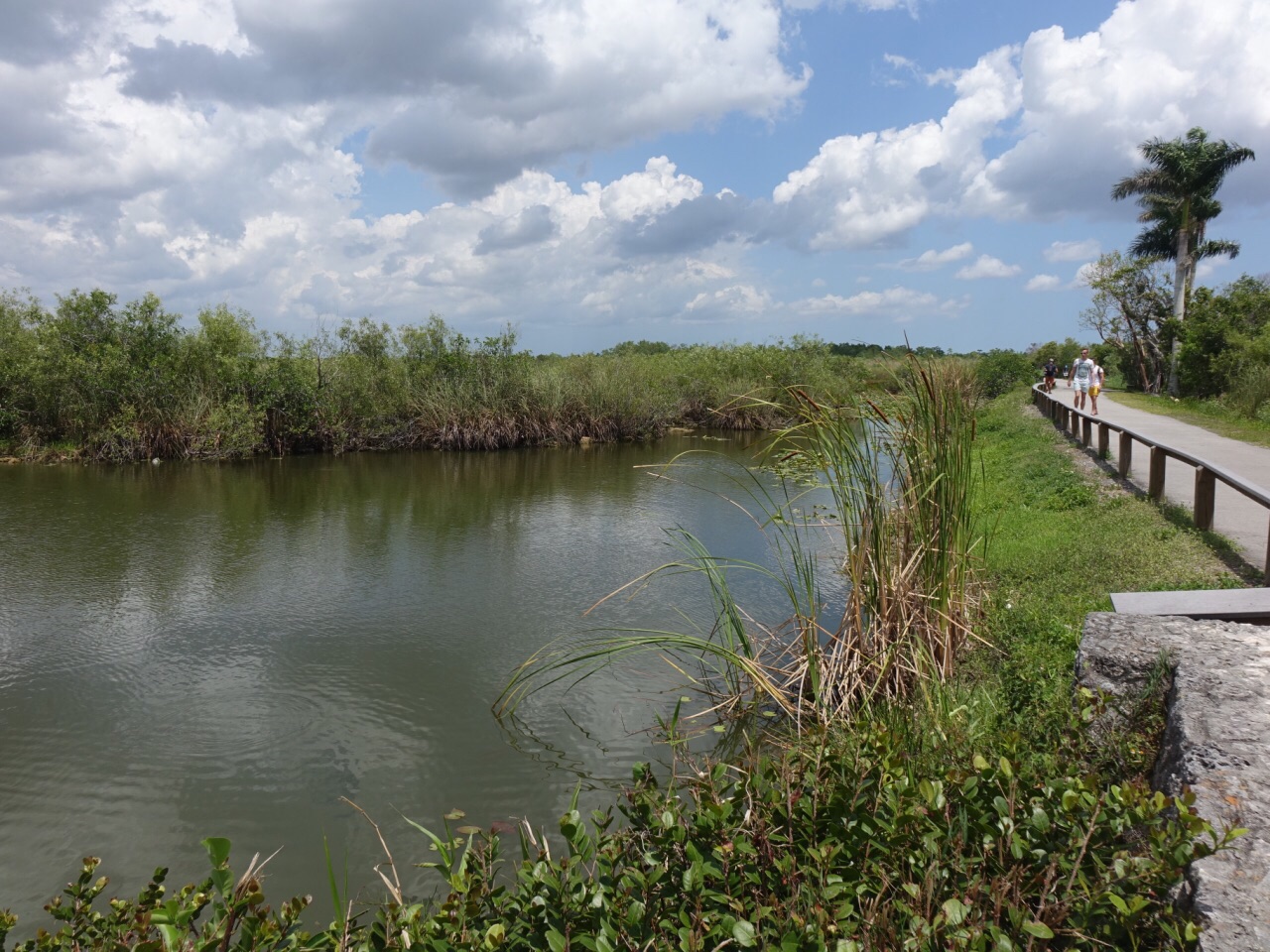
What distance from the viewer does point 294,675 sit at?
262 inches

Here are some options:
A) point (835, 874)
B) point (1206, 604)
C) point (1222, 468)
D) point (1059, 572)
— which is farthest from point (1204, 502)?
point (835, 874)

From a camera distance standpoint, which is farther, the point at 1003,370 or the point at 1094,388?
the point at 1003,370

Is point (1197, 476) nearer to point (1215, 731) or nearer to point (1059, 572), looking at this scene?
point (1059, 572)

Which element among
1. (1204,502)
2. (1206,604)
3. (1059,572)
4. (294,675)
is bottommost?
(294,675)

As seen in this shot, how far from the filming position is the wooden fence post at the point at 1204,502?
6.77m

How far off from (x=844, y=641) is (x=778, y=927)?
3047mm

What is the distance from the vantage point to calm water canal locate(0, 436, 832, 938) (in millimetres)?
4613

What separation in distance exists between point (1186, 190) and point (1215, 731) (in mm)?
35499

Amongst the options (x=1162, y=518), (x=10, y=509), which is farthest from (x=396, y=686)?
(x=10, y=509)

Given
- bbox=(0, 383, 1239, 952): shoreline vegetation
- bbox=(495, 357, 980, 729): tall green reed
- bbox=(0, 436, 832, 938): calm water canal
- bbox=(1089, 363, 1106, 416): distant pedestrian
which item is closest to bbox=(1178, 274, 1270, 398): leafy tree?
bbox=(1089, 363, 1106, 416): distant pedestrian

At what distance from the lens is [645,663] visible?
22.3 feet

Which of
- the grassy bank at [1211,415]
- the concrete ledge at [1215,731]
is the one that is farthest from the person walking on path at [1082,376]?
the concrete ledge at [1215,731]

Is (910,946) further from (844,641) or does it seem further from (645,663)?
(645,663)

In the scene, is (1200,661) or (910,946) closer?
(910,946)
